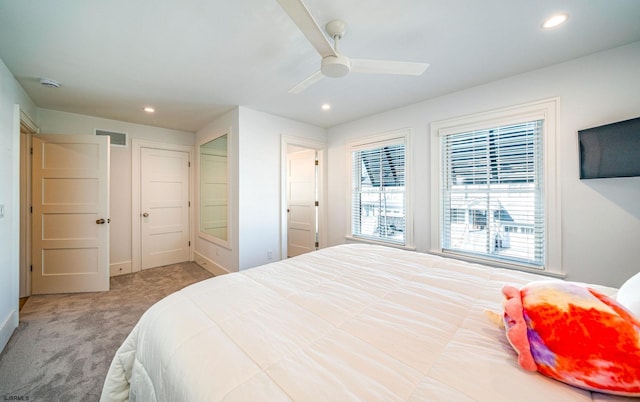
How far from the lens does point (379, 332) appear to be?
917 mm

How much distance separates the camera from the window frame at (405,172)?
3.12 meters

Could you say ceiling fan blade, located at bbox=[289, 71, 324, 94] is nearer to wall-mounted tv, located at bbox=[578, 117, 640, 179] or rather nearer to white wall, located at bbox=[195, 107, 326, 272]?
white wall, located at bbox=[195, 107, 326, 272]

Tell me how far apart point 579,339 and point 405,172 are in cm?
265

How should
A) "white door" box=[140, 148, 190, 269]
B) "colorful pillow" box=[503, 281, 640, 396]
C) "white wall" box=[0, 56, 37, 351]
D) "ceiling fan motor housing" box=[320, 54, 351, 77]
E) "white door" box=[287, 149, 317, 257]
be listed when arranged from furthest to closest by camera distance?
"white door" box=[287, 149, 317, 257]
"white door" box=[140, 148, 190, 269]
"white wall" box=[0, 56, 37, 351]
"ceiling fan motor housing" box=[320, 54, 351, 77]
"colorful pillow" box=[503, 281, 640, 396]

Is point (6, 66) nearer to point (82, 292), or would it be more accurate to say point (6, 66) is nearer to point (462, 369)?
point (82, 292)

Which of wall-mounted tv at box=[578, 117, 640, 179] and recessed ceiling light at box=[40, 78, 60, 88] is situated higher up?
recessed ceiling light at box=[40, 78, 60, 88]

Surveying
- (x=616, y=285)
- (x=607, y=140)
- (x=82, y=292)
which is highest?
(x=607, y=140)

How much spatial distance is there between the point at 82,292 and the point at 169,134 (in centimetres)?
263

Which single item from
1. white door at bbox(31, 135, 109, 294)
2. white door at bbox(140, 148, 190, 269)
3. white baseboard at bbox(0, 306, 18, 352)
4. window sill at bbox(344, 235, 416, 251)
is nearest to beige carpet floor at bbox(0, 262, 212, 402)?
white baseboard at bbox(0, 306, 18, 352)

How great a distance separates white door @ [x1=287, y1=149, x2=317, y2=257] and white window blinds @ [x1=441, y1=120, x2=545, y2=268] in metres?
2.22

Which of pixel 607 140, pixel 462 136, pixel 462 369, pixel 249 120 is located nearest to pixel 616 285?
pixel 607 140

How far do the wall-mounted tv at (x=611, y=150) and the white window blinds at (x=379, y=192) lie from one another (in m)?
1.67

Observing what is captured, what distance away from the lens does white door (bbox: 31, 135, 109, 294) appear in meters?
2.94

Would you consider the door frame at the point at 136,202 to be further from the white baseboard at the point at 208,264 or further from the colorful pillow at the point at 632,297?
the colorful pillow at the point at 632,297
